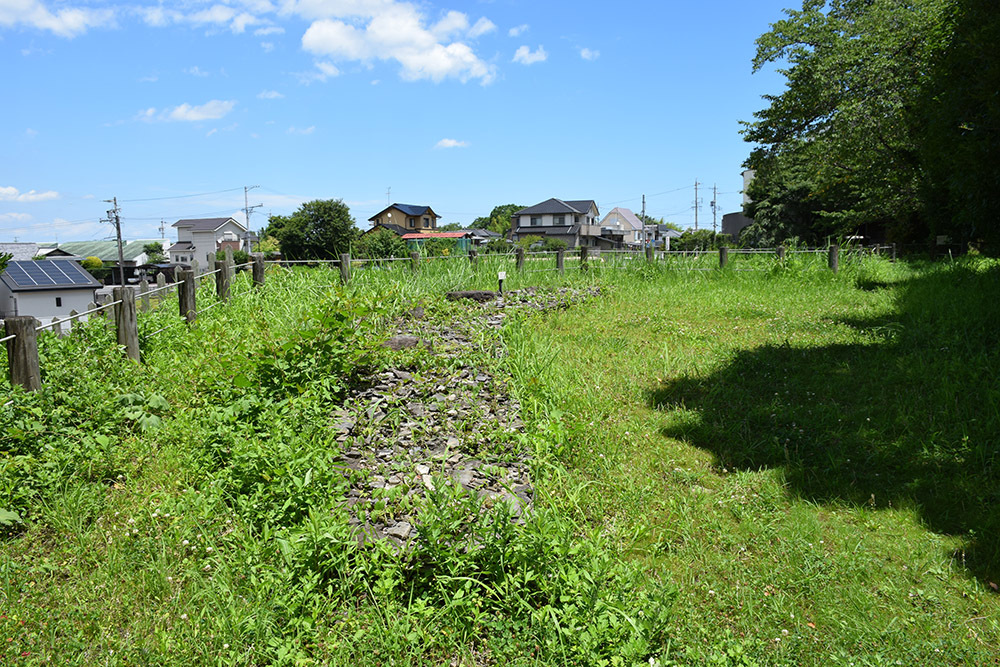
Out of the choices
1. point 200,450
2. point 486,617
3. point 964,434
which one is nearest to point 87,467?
point 200,450

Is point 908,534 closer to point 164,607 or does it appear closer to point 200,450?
point 164,607

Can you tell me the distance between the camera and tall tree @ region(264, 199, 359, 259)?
5341cm

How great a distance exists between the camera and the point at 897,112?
1579 cm

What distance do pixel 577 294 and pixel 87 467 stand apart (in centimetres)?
922

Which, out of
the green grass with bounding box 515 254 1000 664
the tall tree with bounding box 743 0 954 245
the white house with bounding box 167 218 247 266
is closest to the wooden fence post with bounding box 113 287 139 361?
the green grass with bounding box 515 254 1000 664

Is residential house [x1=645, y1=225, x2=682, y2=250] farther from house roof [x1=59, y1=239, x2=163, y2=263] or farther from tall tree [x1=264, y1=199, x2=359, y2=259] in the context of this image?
house roof [x1=59, y1=239, x2=163, y2=263]

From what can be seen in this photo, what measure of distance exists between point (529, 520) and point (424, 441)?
129 centimetres

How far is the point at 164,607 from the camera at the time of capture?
3248 mm

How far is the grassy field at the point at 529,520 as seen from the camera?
312 cm

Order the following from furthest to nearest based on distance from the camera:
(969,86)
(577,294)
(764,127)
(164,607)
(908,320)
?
1. (764,127)
2. (577,294)
3. (908,320)
4. (969,86)
5. (164,607)

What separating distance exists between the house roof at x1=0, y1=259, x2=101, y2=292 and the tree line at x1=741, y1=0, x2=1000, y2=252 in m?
47.9

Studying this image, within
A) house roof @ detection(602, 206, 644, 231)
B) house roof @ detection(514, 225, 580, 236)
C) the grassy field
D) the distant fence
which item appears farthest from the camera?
house roof @ detection(602, 206, 644, 231)

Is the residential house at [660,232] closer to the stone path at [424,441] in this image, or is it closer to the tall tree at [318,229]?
the tall tree at [318,229]

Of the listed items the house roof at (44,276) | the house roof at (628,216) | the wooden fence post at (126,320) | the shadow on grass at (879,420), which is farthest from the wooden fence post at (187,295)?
the house roof at (628,216)
